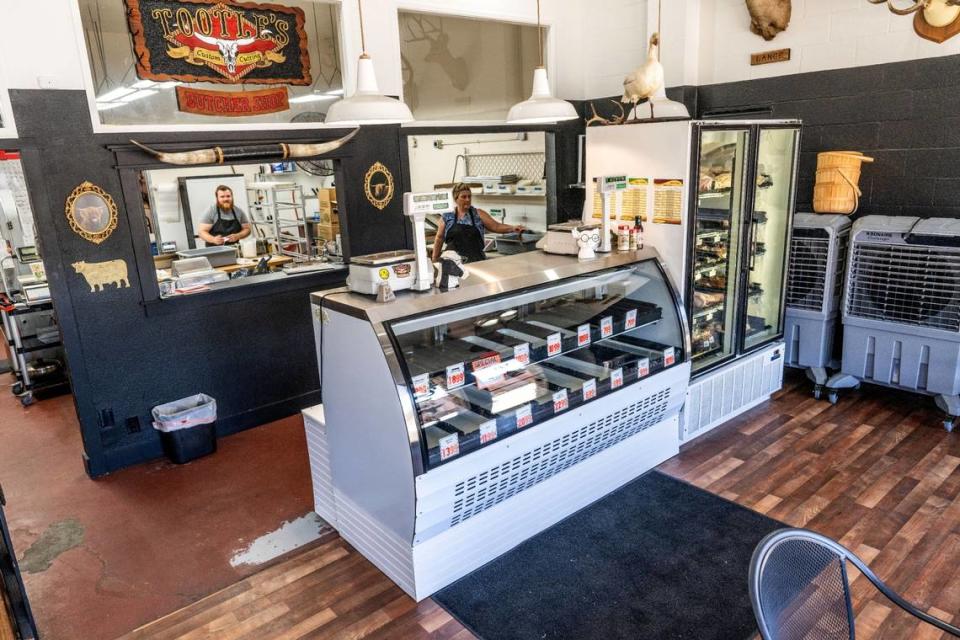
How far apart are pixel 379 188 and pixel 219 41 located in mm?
1478

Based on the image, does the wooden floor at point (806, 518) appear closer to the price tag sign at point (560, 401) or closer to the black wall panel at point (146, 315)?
the price tag sign at point (560, 401)

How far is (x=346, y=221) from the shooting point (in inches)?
196

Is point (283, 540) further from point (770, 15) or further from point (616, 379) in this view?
point (770, 15)

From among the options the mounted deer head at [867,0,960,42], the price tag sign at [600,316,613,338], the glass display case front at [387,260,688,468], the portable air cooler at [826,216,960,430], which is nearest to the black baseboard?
the glass display case front at [387,260,688,468]

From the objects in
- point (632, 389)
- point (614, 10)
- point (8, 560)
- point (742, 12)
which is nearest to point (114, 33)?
point (8, 560)

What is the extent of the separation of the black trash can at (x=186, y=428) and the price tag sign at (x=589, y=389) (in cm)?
261

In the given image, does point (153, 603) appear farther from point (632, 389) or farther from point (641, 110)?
point (641, 110)

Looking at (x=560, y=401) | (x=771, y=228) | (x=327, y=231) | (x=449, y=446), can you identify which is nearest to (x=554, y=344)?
(x=560, y=401)

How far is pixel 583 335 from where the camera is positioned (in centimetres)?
345

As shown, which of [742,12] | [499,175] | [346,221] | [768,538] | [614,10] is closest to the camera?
[768,538]

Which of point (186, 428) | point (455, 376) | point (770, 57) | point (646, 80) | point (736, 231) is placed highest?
point (770, 57)

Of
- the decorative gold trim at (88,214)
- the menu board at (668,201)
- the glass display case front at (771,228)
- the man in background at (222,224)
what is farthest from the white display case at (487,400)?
the man in background at (222,224)

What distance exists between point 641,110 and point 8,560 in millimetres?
4349

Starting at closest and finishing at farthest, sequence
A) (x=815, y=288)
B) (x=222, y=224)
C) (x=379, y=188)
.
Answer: (x=815, y=288)
(x=379, y=188)
(x=222, y=224)
